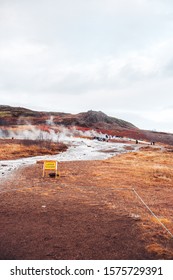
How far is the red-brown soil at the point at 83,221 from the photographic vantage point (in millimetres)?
6500

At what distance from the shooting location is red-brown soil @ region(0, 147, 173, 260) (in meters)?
6.50

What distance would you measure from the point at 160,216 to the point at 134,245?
2.73m

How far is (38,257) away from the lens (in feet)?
20.2

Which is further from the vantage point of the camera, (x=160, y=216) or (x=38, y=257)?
(x=160, y=216)

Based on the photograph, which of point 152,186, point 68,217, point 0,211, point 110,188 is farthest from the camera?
point 152,186

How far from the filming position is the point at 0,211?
9570mm

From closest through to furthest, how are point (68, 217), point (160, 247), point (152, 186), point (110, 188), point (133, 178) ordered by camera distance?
point (160, 247)
point (68, 217)
point (110, 188)
point (152, 186)
point (133, 178)

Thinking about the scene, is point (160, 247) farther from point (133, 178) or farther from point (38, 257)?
point (133, 178)

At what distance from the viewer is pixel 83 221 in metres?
8.59
